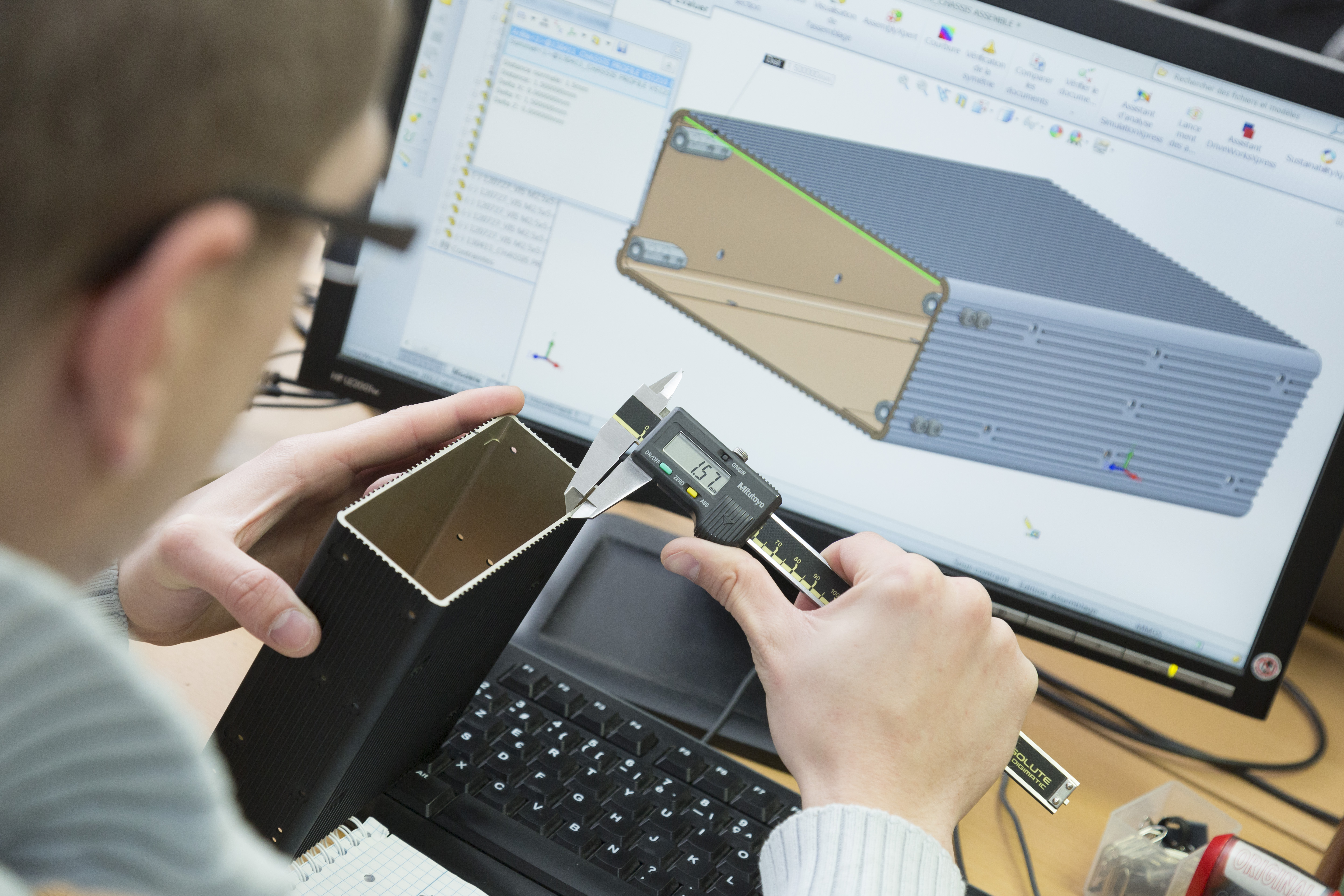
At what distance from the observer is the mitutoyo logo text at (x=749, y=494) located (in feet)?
1.93

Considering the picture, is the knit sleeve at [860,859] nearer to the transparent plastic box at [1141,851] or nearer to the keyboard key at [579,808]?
the keyboard key at [579,808]

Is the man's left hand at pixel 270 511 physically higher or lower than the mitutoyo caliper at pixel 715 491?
lower

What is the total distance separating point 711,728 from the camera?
71 centimetres

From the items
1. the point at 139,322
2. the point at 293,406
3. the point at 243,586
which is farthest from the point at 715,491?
the point at 293,406

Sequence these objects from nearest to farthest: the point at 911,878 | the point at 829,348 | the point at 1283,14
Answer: the point at 911,878
the point at 829,348
the point at 1283,14

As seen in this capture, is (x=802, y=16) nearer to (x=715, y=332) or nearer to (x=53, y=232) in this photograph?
(x=715, y=332)

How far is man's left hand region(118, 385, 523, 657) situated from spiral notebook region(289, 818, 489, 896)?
0.14 metres

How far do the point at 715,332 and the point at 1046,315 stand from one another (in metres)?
0.23

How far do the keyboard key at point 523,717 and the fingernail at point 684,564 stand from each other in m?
0.15

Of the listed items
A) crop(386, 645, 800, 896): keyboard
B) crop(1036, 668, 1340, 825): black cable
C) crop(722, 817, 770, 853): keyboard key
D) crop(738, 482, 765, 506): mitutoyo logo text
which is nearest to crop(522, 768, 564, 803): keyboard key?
crop(386, 645, 800, 896): keyboard

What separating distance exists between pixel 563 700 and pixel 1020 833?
35 cm

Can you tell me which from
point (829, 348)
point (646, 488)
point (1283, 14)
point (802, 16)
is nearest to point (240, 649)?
point (646, 488)

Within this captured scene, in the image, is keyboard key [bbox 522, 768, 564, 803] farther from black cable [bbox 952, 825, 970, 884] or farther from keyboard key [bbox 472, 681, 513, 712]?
black cable [bbox 952, 825, 970, 884]

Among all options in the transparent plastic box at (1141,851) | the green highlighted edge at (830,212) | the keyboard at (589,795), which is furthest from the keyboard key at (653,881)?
the green highlighted edge at (830,212)
